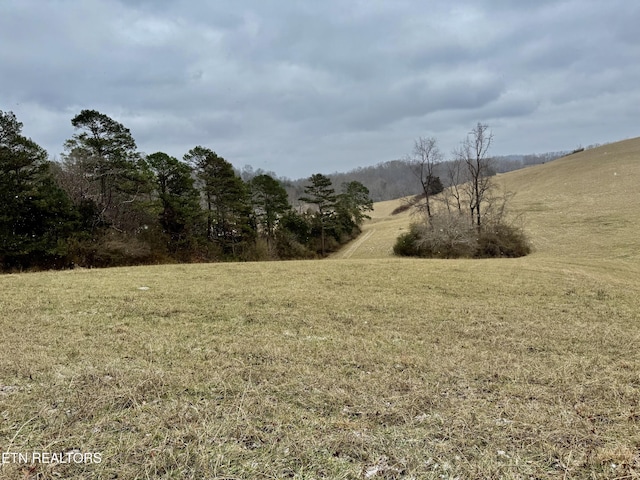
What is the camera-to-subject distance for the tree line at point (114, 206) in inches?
653

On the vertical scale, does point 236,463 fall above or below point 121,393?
below

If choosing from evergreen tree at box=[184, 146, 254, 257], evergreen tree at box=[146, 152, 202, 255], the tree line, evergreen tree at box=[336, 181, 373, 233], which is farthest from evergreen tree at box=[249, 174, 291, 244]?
evergreen tree at box=[336, 181, 373, 233]

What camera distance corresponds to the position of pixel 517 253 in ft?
88.9

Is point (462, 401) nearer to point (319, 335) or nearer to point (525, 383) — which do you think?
point (525, 383)

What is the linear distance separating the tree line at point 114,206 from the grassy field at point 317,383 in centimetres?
1061

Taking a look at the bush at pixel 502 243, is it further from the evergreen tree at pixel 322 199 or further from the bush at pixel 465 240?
the evergreen tree at pixel 322 199

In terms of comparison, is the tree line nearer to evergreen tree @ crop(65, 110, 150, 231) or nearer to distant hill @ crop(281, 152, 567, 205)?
evergreen tree @ crop(65, 110, 150, 231)

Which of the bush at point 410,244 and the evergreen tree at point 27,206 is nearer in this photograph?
the evergreen tree at point 27,206

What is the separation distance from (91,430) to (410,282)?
8.83m

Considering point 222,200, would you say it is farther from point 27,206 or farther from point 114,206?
point 27,206

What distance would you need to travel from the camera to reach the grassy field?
2410 millimetres

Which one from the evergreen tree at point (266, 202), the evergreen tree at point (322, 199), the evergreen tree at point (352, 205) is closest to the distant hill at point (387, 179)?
the evergreen tree at point (352, 205)

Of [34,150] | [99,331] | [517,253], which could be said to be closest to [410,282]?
[99,331]

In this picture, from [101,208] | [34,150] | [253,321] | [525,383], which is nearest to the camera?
[525,383]
